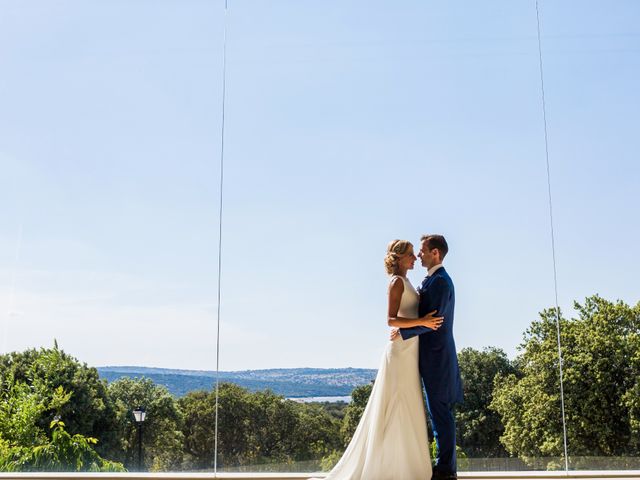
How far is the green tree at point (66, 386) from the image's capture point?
455cm

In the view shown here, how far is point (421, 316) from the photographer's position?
123 inches

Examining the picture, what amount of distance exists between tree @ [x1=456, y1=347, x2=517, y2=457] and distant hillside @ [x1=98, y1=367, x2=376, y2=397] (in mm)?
631

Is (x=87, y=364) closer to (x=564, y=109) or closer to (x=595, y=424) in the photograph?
(x=595, y=424)

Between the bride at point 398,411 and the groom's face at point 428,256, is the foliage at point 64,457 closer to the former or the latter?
the bride at point 398,411

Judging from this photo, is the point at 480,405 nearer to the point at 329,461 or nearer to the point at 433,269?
the point at 329,461

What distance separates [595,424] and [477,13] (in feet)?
9.77

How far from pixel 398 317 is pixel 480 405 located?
1700 millimetres

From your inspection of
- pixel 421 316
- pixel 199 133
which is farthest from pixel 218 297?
pixel 421 316

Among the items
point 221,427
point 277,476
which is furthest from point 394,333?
point 221,427

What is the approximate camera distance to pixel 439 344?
10.2ft

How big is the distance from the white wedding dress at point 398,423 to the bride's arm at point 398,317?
0.03m

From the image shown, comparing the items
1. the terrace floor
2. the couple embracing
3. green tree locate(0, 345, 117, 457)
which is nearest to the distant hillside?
green tree locate(0, 345, 117, 457)

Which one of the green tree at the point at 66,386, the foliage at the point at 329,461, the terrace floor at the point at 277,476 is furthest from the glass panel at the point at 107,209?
the foliage at the point at 329,461

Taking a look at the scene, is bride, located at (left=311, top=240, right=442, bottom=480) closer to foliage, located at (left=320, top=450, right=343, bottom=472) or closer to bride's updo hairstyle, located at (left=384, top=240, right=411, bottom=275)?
bride's updo hairstyle, located at (left=384, top=240, right=411, bottom=275)
